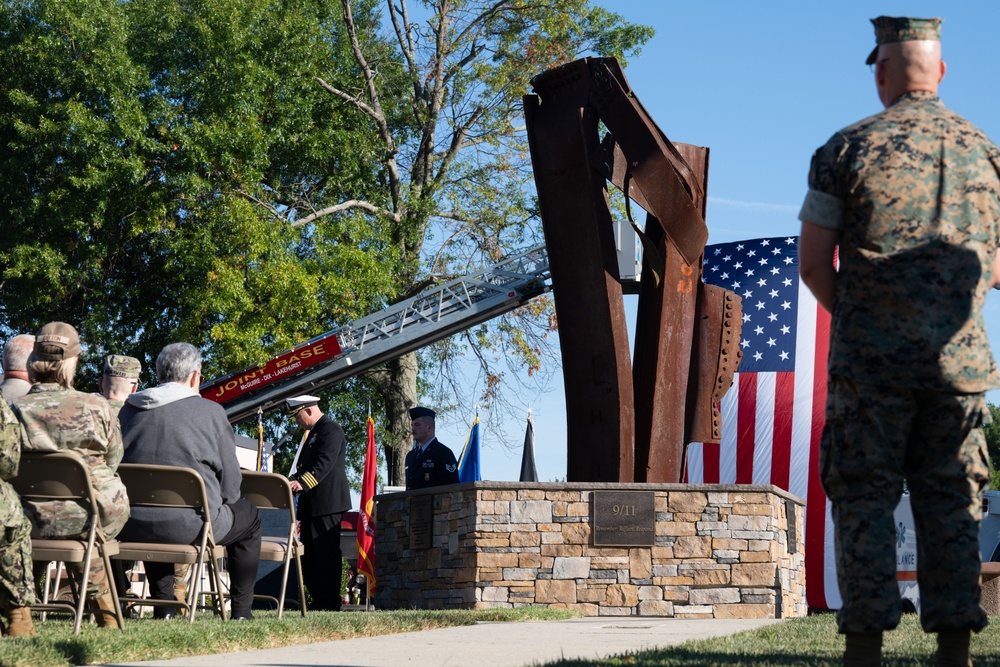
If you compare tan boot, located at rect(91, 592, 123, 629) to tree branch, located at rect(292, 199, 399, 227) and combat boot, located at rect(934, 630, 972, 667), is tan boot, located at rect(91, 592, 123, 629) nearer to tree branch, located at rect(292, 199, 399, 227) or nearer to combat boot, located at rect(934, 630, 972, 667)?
combat boot, located at rect(934, 630, 972, 667)

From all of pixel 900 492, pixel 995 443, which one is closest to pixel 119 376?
pixel 900 492

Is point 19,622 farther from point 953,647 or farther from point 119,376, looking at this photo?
point 953,647

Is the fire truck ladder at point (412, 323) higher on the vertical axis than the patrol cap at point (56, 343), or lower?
higher

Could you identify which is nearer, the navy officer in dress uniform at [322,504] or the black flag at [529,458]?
the navy officer in dress uniform at [322,504]

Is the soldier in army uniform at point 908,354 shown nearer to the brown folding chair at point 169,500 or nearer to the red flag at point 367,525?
the brown folding chair at point 169,500

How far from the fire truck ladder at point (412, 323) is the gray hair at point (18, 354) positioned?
15.6 m

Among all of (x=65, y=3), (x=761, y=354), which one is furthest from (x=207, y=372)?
(x=761, y=354)

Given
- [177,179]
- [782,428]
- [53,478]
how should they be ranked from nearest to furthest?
[53,478] < [782,428] < [177,179]

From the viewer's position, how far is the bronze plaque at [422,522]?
34.4 feet

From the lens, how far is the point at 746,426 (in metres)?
18.2

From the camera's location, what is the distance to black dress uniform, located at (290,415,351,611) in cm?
1012

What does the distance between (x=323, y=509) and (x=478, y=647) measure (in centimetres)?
506

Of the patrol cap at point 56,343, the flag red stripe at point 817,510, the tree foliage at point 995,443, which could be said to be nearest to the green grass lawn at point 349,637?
the patrol cap at point 56,343

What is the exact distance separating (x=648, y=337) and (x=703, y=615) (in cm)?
220
